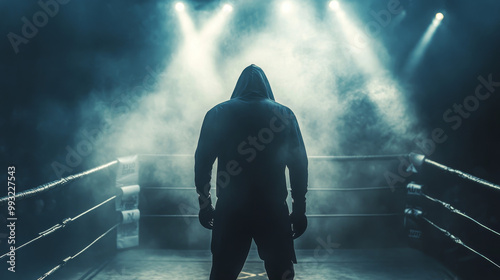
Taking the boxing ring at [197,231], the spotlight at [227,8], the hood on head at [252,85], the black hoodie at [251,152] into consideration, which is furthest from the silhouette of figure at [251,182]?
the spotlight at [227,8]

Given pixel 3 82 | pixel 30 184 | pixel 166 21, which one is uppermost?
pixel 166 21

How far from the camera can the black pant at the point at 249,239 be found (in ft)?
8.05

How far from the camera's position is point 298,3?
7852 millimetres

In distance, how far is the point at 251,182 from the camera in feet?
8.16

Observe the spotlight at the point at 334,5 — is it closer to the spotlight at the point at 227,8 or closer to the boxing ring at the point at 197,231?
the spotlight at the point at 227,8

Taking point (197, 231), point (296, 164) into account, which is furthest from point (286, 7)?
point (296, 164)

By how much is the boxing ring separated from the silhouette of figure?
1.83 m

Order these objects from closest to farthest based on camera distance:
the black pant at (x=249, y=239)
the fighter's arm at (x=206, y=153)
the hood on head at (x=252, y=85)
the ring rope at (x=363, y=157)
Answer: the black pant at (x=249, y=239), the fighter's arm at (x=206, y=153), the hood on head at (x=252, y=85), the ring rope at (x=363, y=157)

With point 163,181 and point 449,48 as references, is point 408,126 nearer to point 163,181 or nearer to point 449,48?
point 449,48

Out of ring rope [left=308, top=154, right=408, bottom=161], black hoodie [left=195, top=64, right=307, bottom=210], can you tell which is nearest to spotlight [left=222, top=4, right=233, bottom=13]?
ring rope [left=308, top=154, right=408, bottom=161]

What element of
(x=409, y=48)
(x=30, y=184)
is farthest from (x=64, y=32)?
(x=409, y=48)

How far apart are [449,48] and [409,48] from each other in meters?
0.78

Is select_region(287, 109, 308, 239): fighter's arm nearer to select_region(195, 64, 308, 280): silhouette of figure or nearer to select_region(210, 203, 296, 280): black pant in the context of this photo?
select_region(195, 64, 308, 280): silhouette of figure

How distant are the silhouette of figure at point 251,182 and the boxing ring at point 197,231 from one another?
1.83 metres
